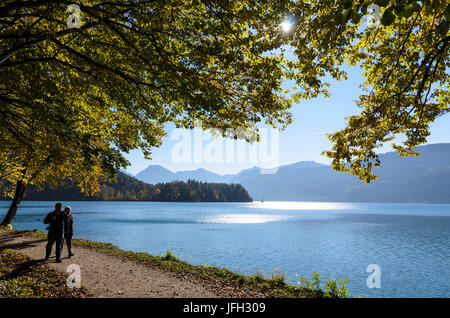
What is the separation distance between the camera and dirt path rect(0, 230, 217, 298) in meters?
8.78

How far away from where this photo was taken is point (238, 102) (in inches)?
350

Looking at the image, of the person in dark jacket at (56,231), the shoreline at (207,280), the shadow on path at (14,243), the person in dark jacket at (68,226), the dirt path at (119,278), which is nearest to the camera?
the dirt path at (119,278)

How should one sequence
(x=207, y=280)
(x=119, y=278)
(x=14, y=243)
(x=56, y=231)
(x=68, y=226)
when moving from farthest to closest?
(x=14, y=243) → (x=68, y=226) → (x=56, y=231) → (x=207, y=280) → (x=119, y=278)

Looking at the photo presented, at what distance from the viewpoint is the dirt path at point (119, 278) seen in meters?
8.78

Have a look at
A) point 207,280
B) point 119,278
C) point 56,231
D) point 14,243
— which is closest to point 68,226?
point 56,231

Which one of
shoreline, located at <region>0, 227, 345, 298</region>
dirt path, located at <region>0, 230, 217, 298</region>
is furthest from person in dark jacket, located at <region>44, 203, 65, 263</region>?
shoreline, located at <region>0, 227, 345, 298</region>

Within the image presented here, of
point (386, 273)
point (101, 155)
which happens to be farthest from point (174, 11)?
point (386, 273)

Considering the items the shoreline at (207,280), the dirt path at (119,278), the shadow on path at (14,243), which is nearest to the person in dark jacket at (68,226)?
the dirt path at (119,278)

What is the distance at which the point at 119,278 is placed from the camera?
10.3 metres

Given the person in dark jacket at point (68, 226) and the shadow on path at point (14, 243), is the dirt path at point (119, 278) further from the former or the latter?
the person in dark jacket at point (68, 226)

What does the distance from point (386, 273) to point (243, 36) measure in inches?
1020

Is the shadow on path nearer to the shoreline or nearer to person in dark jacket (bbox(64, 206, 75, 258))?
the shoreline

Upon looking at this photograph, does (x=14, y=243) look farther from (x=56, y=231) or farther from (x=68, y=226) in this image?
(x=56, y=231)
